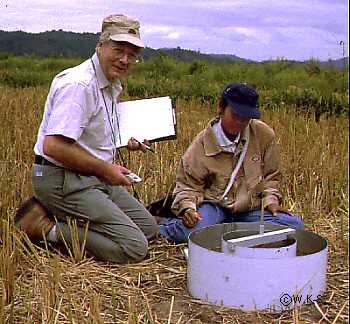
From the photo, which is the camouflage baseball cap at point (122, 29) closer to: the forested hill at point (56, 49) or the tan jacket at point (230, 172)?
the tan jacket at point (230, 172)

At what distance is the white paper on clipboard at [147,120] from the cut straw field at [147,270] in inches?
18.6

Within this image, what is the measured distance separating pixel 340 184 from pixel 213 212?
97 centimetres

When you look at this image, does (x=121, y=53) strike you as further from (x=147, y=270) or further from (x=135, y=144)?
(x=147, y=270)

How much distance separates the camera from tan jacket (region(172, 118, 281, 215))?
2.82 metres

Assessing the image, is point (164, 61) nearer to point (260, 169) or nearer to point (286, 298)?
point (260, 169)

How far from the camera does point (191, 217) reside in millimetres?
2717

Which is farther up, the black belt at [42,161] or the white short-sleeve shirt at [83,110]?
the white short-sleeve shirt at [83,110]

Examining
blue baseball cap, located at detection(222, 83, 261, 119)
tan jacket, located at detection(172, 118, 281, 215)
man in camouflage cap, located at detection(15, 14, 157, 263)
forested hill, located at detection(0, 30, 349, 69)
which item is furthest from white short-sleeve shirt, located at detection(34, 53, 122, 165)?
forested hill, located at detection(0, 30, 349, 69)

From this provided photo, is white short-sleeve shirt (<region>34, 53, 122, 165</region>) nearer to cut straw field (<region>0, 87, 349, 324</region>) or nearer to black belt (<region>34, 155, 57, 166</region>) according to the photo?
black belt (<region>34, 155, 57, 166</region>)

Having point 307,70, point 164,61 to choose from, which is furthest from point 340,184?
point 164,61

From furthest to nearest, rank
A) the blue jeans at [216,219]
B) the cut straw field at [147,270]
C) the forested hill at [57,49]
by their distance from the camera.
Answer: the forested hill at [57,49], the blue jeans at [216,219], the cut straw field at [147,270]

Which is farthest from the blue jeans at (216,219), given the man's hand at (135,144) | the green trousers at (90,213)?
the man's hand at (135,144)

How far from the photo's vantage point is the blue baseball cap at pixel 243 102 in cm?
264

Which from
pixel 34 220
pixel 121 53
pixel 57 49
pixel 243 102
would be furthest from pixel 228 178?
pixel 57 49
